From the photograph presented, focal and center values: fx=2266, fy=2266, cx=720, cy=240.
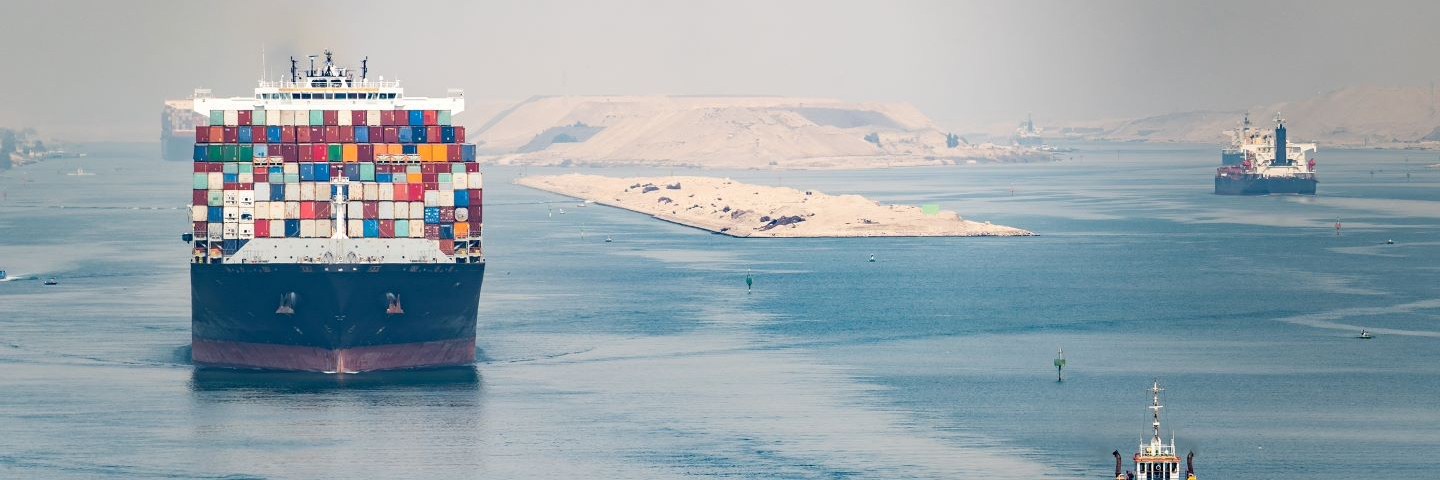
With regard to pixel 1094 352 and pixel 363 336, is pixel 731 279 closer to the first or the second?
pixel 1094 352

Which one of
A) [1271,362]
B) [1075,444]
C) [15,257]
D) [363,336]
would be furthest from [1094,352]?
[15,257]

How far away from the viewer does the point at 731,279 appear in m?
166

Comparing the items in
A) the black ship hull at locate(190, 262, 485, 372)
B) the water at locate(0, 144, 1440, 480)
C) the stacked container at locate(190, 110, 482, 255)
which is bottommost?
the water at locate(0, 144, 1440, 480)

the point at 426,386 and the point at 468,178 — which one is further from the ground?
the point at 468,178

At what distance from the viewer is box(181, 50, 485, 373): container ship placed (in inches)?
4077

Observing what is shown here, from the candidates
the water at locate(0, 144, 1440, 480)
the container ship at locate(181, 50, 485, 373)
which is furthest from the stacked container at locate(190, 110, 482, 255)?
the water at locate(0, 144, 1440, 480)

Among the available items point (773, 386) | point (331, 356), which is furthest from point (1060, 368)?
point (331, 356)

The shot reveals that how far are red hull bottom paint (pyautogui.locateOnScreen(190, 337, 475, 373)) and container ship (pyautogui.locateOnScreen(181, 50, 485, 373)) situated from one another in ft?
0.24

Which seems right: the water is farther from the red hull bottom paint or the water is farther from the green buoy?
the red hull bottom paint

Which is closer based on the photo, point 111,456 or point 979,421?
point 111,456

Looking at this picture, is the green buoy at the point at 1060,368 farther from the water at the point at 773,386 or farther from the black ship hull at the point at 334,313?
the black ship hull at the point at 334,313

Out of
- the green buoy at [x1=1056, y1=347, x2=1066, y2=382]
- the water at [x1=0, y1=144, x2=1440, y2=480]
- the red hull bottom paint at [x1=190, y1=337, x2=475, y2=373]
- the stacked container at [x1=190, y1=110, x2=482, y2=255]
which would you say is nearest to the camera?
the water at [x1=0, y1=144, x2=1440, y2=480]

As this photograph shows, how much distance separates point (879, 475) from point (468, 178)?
108ft

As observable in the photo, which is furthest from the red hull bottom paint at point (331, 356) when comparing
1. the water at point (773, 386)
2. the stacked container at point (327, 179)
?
the stacked container at point (327, 179)
